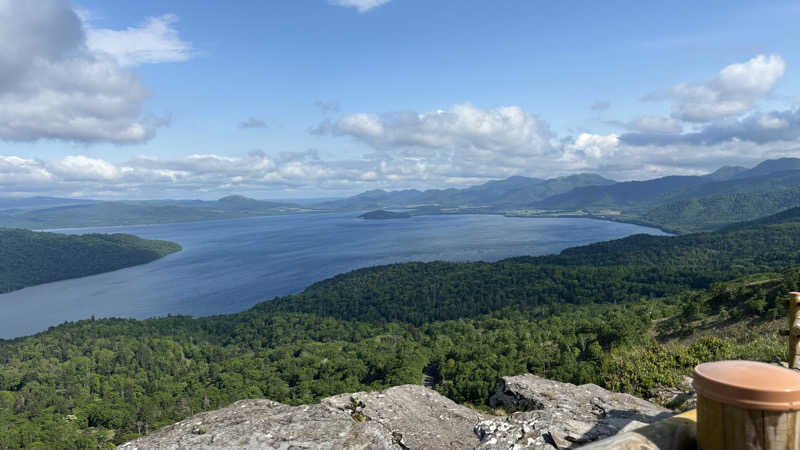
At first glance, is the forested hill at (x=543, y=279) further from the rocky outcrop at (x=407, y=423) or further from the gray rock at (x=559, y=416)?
the rocky outcrop at (x=407, y=423)

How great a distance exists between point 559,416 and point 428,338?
261 feet

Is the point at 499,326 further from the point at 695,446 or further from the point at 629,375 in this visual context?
the point at 695,446

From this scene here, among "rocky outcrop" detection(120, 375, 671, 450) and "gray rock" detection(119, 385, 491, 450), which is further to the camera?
"gray rock" detection(119, 385, 491, 450)

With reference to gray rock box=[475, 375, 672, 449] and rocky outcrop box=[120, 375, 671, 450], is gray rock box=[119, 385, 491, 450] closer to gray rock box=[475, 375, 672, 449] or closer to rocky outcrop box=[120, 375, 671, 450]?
rocky outcrop box=[120, 375, 671, 450]

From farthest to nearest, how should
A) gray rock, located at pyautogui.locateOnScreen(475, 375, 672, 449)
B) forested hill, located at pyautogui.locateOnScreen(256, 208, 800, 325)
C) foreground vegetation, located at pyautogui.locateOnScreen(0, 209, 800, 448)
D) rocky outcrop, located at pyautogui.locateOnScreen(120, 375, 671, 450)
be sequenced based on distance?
forested hill, located at pyautogui.locateOnScreen(256, 208, 800, 325) < foreground vegetation, located at pyautogui.locateOnScreen(0, 209, 800, 448) < rocky outcrop, located at pyautogui.locateOnScreen(120, 375, 671, 450) < gray rock, located at pyautogui.locateOnScreen(475, 375, 672, 449)

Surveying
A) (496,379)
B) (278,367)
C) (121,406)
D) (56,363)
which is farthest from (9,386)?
(496,379)

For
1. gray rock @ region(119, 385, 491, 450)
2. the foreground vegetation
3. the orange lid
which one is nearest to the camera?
the orange lid

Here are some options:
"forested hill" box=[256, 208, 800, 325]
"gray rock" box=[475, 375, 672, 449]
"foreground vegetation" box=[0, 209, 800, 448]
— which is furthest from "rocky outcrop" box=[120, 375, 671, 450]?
"forested hill" box=[256, 208, 800, 325]

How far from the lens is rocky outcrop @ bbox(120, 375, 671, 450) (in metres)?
6.83

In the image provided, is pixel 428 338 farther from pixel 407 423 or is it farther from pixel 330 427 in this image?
pixel 330 427

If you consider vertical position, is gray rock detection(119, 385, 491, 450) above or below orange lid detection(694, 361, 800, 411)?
below

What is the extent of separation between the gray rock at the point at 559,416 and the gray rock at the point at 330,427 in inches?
61.2

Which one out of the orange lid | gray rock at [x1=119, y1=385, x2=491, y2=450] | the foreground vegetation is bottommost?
the foreground vegetation

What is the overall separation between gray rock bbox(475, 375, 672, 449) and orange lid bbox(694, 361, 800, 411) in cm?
146
